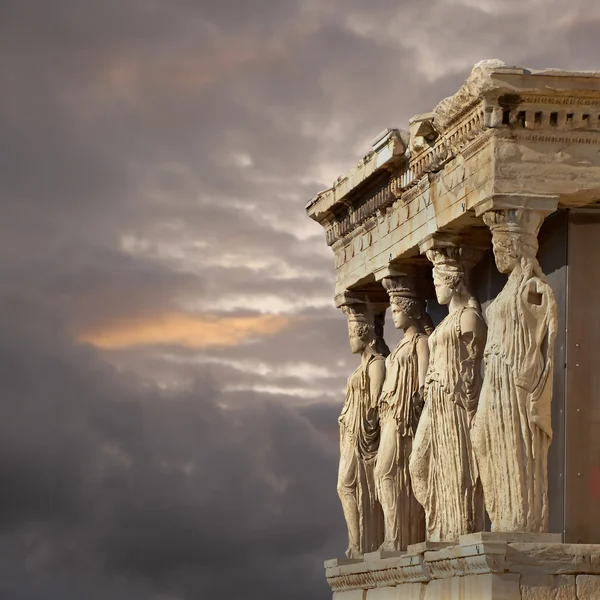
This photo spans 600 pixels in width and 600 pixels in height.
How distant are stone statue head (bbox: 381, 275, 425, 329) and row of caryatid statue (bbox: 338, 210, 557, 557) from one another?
1cm

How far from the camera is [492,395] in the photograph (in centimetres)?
1748

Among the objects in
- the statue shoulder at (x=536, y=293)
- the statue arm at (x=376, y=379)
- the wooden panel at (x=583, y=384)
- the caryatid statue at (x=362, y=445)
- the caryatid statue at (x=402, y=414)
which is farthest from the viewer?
the caryatid statue at (x=362, y=445)

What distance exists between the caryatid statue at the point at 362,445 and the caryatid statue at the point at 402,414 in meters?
0.77

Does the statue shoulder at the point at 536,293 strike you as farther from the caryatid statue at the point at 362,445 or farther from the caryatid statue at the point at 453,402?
the caryatid statue at the point at 362,445

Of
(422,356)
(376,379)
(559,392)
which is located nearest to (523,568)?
(559,392)

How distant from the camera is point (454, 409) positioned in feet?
61.1

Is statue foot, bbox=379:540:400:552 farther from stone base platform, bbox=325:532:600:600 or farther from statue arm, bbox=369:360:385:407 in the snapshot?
stone base platform, bbox=325:532:600:600

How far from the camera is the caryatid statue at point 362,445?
21.5 meters

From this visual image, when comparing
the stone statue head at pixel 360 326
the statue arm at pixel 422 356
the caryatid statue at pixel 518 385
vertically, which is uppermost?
the stone statue head at pixel 360 326

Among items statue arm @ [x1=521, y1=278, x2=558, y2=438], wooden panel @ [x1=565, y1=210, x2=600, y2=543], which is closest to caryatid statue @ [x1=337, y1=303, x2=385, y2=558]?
wooden panel @ [x1=565, y1=210, x2=600, y2=543]

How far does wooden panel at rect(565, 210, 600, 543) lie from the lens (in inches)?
707

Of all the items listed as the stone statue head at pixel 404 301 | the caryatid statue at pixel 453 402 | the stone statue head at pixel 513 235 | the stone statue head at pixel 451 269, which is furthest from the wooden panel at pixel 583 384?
the stone statue head at pixel 404 301

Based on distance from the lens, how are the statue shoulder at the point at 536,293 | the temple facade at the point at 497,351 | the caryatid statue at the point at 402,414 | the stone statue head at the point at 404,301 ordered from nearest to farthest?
the temple facade at the point at 497,351, the statue shoulder at the point at 536,293, the caryatid statue at the point at 402,414, the stone statue head at the point at 404,301

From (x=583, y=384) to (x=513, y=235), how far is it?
155cm
